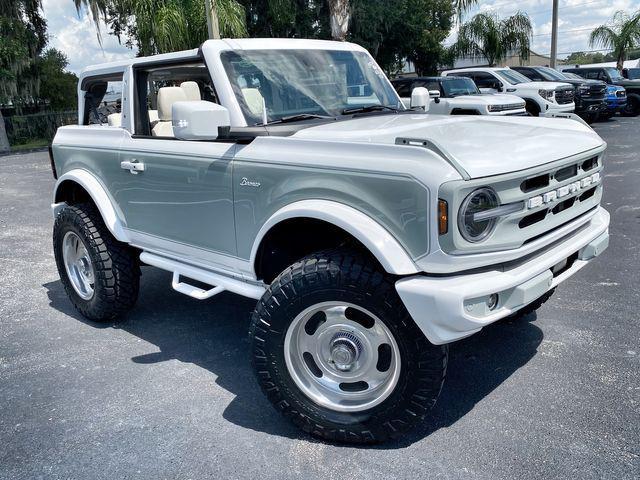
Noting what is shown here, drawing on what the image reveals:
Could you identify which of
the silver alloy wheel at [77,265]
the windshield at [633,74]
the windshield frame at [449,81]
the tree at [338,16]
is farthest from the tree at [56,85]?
the silver alloy wheel at [77,265]

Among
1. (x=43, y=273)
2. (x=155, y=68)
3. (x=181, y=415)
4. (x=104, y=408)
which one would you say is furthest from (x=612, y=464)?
(x=43, y=273)

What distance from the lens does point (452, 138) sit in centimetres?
293

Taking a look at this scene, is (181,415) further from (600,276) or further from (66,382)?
(600,276)

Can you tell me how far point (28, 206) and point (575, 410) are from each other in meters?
9.67

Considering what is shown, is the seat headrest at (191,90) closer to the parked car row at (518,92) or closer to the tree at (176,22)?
the parked car row at (518,92)

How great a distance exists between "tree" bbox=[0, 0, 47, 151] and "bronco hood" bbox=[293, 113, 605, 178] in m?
21.0

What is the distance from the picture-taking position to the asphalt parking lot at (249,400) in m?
2.87

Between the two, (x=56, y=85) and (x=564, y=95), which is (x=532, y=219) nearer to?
(x=564, y=95)

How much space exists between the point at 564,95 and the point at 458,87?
11.3ft

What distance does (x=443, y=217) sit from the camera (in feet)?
8.31

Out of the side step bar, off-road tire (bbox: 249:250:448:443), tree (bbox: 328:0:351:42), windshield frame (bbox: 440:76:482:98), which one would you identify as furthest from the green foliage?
off-road tire (bbox: 249:250:448:443)

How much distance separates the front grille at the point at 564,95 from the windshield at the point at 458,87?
2397 millimetres

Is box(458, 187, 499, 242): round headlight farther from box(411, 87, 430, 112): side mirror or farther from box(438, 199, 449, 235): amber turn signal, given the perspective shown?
box(411, 87, 430, 112): side mirror

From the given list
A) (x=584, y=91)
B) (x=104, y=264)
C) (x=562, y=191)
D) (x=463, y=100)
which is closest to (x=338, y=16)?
(x=463, y=100)
